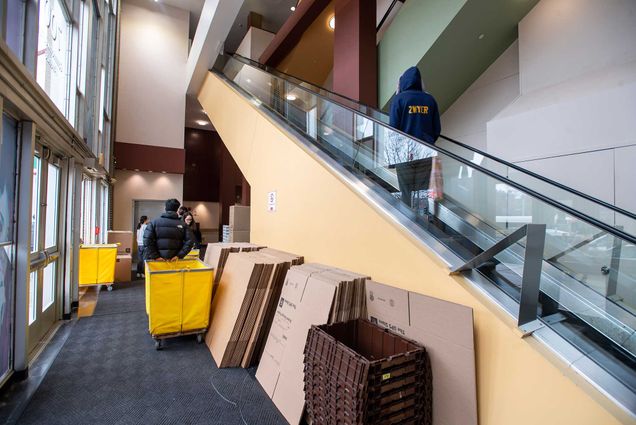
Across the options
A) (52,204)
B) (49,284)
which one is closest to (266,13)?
(52,204)

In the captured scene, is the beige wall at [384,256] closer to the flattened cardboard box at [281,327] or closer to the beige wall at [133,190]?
the flattened cardboard box at [281,327]

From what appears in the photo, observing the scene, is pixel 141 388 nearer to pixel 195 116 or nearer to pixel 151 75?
pixel 151 75

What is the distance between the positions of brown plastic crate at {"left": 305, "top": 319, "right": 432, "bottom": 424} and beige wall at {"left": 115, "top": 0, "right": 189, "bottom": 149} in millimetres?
10446

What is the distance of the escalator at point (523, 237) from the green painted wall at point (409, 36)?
234cm

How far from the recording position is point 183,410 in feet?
7.31

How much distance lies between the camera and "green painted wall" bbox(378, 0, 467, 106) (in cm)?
464

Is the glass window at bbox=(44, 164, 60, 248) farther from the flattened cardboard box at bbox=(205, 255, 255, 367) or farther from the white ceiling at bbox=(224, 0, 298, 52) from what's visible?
the white ceiling at bbox=(224, 0, 298, 52)

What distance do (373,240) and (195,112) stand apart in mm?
14119

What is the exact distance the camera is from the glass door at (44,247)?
3.24 meters

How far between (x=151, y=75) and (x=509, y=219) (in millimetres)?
11852

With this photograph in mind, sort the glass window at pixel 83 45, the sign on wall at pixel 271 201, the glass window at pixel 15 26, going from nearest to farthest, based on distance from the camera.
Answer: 1. the glass window at pixel 15 26
2. the sign on wall at pixel 271 201
3. the glass window at pixel 83 45

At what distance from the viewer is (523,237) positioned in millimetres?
1566

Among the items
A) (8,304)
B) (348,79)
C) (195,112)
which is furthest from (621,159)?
(195,112)

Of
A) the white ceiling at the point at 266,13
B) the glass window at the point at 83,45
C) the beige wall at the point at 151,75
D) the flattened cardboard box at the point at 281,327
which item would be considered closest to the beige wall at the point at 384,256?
the flattened cardboard box at the point at 281,327
